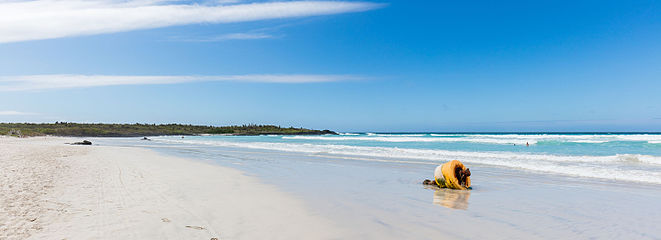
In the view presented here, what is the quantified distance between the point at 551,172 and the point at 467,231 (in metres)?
9.97

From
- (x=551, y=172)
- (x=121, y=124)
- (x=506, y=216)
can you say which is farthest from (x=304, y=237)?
(x=121, y=124)

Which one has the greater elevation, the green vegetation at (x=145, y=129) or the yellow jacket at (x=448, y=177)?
the green vegetation at (x=145, y=129)

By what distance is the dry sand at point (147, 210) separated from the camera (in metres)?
5.03

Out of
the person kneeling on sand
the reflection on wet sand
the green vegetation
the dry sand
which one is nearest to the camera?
the dry sand

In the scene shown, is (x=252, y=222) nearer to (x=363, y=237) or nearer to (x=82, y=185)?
(x=363, y=237)

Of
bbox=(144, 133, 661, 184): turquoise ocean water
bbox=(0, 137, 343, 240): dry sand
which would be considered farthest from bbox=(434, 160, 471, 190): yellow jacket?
bbox=(144, 133, 661, 184): turquoise ocean water

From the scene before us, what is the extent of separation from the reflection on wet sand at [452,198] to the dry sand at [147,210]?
8.76ft

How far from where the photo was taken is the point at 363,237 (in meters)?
5.08

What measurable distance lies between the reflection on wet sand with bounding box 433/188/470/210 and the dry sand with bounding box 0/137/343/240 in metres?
2.67

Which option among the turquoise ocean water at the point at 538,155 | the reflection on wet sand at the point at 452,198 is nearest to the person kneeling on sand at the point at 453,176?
the reflection on wet sand at the point at 452,198

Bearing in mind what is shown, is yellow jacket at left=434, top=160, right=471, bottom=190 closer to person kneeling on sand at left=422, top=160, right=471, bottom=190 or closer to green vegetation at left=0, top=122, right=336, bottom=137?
person kneeling on sand at left=422, top=160, right=471, bottom=190

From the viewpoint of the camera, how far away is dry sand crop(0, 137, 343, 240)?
503 centimetres

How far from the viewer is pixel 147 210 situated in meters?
6.37

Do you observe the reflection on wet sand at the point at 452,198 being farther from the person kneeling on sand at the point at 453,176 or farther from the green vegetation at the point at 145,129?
the green vegetation at the point at 145,129
